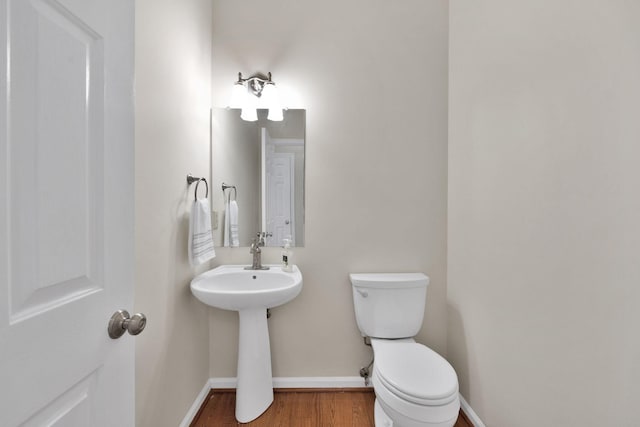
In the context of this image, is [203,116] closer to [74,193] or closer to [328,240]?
[328,240]

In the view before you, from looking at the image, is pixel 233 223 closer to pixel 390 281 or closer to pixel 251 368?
pixel 251 368

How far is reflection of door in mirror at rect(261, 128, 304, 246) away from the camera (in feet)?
6.03

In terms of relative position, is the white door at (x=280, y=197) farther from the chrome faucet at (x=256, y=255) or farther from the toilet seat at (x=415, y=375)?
the toilet seat at (x=415, y=375)

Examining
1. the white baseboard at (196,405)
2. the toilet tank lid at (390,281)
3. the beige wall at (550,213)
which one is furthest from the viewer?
the toilet tank lid at (390,281)

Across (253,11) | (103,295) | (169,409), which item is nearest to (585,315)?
(103,295)

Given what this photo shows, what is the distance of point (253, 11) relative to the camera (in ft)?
5.99

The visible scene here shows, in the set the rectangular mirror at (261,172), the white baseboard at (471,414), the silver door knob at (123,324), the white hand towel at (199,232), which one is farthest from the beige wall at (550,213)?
the white hand towel at (199,232)

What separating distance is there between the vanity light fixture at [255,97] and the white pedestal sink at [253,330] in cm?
95

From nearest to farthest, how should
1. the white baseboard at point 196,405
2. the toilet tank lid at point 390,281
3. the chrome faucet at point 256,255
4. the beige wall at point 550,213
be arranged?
the beige wall at point 550,213
the white baseboard at point 196,405
the toilet tank lid at point 390,281
the chrome faucet at point 256,255

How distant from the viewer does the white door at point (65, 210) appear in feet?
1.46

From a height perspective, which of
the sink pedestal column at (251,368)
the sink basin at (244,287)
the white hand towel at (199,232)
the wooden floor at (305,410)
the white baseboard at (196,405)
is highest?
the white hand towel at (199,232)

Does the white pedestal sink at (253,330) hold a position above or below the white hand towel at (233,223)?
below

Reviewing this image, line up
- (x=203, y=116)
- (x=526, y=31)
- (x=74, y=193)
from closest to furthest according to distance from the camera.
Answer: (x=74, y=193)
(x=526, y=31)
(x=203, y=116)

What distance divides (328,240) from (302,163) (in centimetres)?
51
